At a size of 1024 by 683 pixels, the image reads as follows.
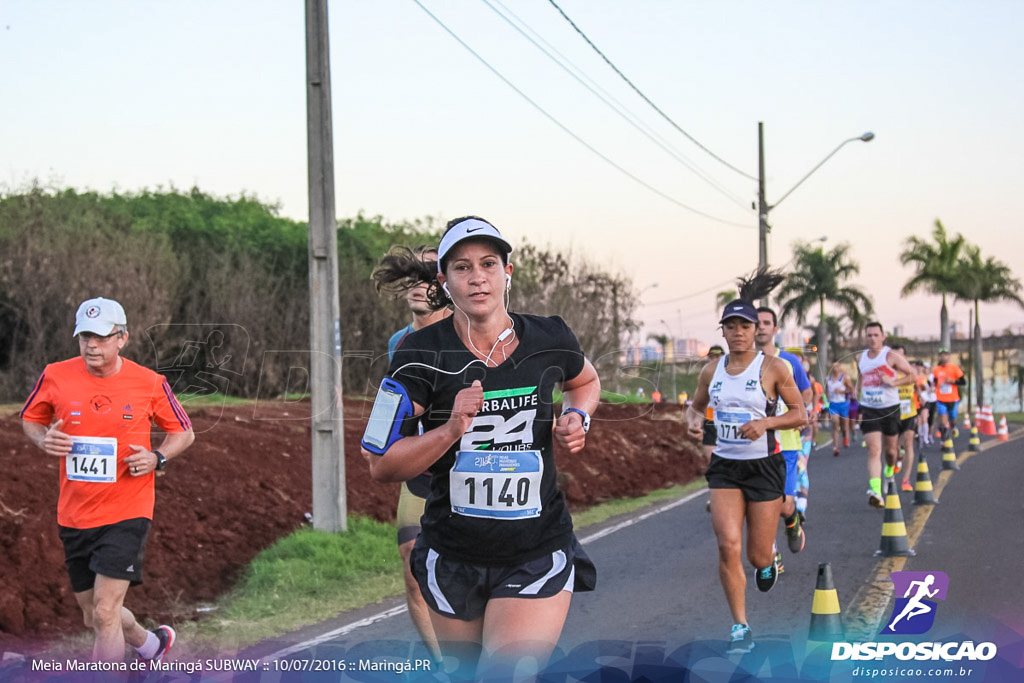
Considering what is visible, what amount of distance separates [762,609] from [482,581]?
176 inches

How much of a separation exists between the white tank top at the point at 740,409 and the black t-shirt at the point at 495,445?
3448 mm

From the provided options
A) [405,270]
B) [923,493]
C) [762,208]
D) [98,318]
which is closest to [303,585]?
[98,318]

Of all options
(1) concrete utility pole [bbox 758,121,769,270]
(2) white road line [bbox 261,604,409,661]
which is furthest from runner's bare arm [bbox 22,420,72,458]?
(1) concrete utility pole [bbox 758,121,769,270]

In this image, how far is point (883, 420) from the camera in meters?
13.6

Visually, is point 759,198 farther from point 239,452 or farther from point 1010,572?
point 1010,572

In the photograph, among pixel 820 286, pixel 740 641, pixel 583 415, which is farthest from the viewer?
pixel 820 286

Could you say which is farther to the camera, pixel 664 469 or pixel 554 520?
pixel 664 469

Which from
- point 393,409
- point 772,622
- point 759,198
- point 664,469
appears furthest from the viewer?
point 759,198

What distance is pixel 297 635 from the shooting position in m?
7.46

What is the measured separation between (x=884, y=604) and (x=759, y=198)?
80.6 ft

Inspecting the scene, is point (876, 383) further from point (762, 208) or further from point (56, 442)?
point (762, 208)

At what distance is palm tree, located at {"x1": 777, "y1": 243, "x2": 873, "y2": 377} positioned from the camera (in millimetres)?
54781

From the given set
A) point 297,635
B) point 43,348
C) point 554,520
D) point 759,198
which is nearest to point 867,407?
point 297,635

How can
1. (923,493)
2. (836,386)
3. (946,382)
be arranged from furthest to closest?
(946,382) < (836,386) < (923,493)
